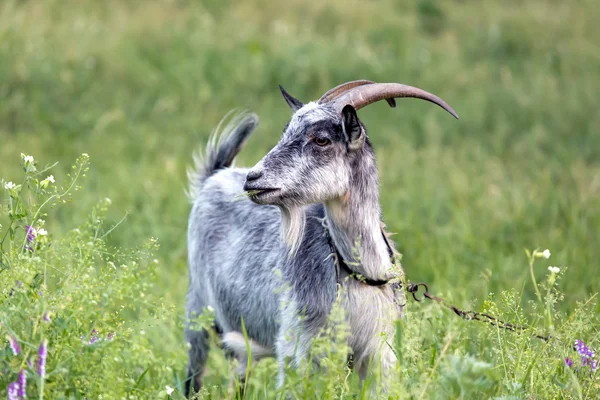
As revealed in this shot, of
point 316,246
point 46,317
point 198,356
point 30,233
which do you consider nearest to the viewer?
point 46,317

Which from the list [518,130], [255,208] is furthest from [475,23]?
[255,208]

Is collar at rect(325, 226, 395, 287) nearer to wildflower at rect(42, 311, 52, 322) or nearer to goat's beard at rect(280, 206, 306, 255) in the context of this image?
goat's beard at rect(280, 206, 306, 255)

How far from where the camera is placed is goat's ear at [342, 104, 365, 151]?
3.39 metres

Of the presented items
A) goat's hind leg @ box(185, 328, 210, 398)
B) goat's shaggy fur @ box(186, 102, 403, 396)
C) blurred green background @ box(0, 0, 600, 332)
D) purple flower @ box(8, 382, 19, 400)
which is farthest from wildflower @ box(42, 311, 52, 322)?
blurred green background @ box(0, 0, 600, 332)

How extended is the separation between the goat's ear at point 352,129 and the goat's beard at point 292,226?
356 millimetres

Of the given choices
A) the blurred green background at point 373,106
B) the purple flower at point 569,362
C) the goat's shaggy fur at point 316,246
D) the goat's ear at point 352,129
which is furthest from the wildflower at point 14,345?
the blurred green background at point 373,106

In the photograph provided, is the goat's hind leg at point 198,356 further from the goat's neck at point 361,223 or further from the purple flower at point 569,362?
the purple flower at point 569,362

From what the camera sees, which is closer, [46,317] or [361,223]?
[46,317]

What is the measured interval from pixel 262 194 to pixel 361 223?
1.55 ft

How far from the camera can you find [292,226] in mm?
3570

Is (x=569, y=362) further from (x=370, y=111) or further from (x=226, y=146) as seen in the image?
(x=370, y=111)

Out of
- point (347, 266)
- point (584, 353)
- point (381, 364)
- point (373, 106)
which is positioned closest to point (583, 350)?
point (584, 353)

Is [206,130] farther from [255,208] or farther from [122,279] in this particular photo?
[122,279]

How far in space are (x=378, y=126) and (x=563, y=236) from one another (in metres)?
3.65
